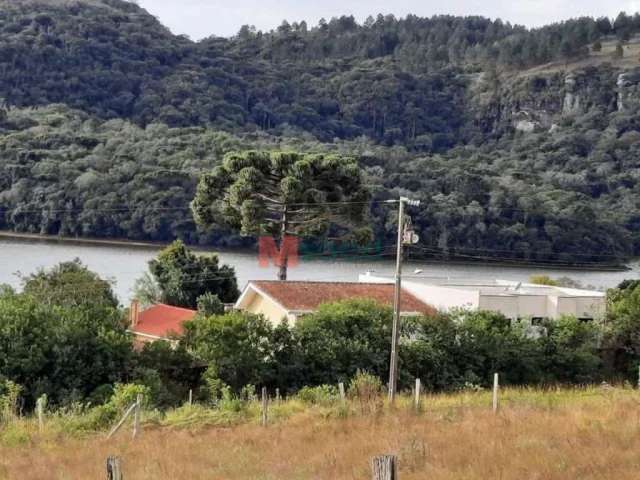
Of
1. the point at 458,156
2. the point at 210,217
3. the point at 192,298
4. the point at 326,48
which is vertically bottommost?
the point at 192,298

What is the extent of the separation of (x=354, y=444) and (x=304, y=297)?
54.3 ft

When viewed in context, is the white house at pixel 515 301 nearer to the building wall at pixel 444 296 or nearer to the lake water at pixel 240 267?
the building wall at pixel 444 296

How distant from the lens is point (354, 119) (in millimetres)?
142125

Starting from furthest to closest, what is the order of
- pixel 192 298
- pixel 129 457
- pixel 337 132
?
1. pixel 337 132
2. pixel 192 298
3. pixel 129 457

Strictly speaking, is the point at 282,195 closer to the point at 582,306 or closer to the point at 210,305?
the point at 210,305

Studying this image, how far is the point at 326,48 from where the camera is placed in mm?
174375

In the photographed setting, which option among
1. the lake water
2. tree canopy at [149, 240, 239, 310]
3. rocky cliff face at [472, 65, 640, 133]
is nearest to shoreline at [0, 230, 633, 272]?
the lake water

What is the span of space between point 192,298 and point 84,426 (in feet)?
79.8

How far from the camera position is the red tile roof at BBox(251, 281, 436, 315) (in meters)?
28.0

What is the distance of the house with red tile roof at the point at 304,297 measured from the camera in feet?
91.1

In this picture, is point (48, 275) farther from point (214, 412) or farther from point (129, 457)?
point (129, 457)

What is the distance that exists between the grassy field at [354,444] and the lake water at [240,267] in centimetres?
3140

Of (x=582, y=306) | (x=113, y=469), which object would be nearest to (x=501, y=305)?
(x=582, y=306)

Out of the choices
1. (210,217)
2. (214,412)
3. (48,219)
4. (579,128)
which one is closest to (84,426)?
(214,412)
